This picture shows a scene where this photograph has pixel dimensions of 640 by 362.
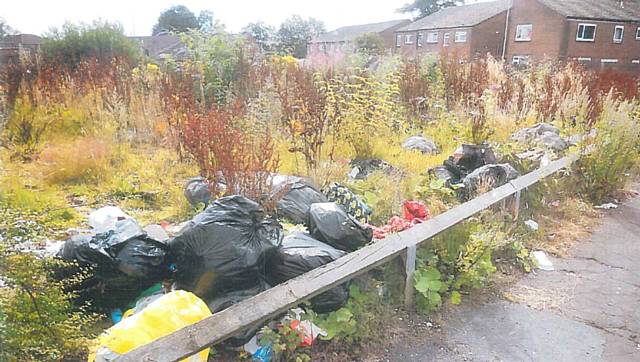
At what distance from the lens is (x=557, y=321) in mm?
3107

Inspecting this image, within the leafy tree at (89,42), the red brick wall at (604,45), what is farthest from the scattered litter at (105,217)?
the red brick wall at (604,45)

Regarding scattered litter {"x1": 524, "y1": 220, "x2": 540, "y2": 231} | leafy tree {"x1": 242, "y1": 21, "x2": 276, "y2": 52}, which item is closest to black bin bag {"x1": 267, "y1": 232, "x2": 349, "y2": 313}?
scattered litter {"x1": 524, "y1": 220, "x2": 540, "y2": 231}

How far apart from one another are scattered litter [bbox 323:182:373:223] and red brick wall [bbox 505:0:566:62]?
26975 millimetres

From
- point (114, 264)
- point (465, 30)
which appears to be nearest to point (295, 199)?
point (114, 264)

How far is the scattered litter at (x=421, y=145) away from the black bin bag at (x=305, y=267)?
3832 mm

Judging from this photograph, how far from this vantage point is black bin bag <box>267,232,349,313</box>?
2.73 metres

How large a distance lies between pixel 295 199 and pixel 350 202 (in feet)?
1.48

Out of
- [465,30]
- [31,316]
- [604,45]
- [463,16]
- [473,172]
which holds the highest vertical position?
[463,16]

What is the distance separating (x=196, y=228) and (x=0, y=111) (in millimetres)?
4946

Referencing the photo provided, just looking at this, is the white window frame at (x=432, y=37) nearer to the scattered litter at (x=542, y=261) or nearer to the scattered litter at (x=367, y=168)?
the scattered litter at (x=367, y=168)

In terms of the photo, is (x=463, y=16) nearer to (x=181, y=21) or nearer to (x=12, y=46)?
(x=181, y=21)

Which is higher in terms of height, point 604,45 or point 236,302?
point 604,45

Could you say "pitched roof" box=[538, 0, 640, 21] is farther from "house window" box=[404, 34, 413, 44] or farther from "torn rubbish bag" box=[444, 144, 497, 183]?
"torn rubbish bag" box=[444, 144, 497, 183]

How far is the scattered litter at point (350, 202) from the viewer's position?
3.78m
